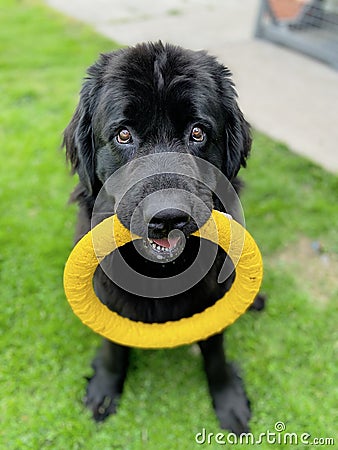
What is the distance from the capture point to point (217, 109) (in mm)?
2148

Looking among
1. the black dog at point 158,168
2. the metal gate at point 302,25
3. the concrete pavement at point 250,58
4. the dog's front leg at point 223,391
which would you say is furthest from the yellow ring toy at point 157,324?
the metal gate at point 302,25

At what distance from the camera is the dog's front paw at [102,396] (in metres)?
2.46

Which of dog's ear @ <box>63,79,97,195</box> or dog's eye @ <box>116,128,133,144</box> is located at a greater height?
dog's eye @ <box>116,128,133,144</box>

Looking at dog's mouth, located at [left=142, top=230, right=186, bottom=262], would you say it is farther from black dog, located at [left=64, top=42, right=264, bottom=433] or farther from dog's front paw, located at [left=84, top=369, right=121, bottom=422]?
dog's front paw, located at [left=84, top=369, right=121, bottom=422]

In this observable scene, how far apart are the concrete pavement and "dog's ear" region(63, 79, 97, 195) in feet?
7.33

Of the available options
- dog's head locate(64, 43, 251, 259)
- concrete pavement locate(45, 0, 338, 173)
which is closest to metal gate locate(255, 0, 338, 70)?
concrete pavement locate(45, 0, 338, 173)

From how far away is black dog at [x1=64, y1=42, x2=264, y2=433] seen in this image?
1.88 metres

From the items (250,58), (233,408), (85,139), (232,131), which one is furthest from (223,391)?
(250,58)

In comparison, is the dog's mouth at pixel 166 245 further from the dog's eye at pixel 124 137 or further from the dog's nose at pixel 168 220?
the dog's eye at pixel 124 137

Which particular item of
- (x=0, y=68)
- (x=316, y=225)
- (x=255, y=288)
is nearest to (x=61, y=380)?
(x=255, y=288)

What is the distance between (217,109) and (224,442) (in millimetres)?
1649

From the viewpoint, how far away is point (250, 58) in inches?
235

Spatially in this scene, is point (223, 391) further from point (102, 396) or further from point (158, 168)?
point (158, 168)

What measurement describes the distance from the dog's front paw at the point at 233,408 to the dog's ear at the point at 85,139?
1274 mm
